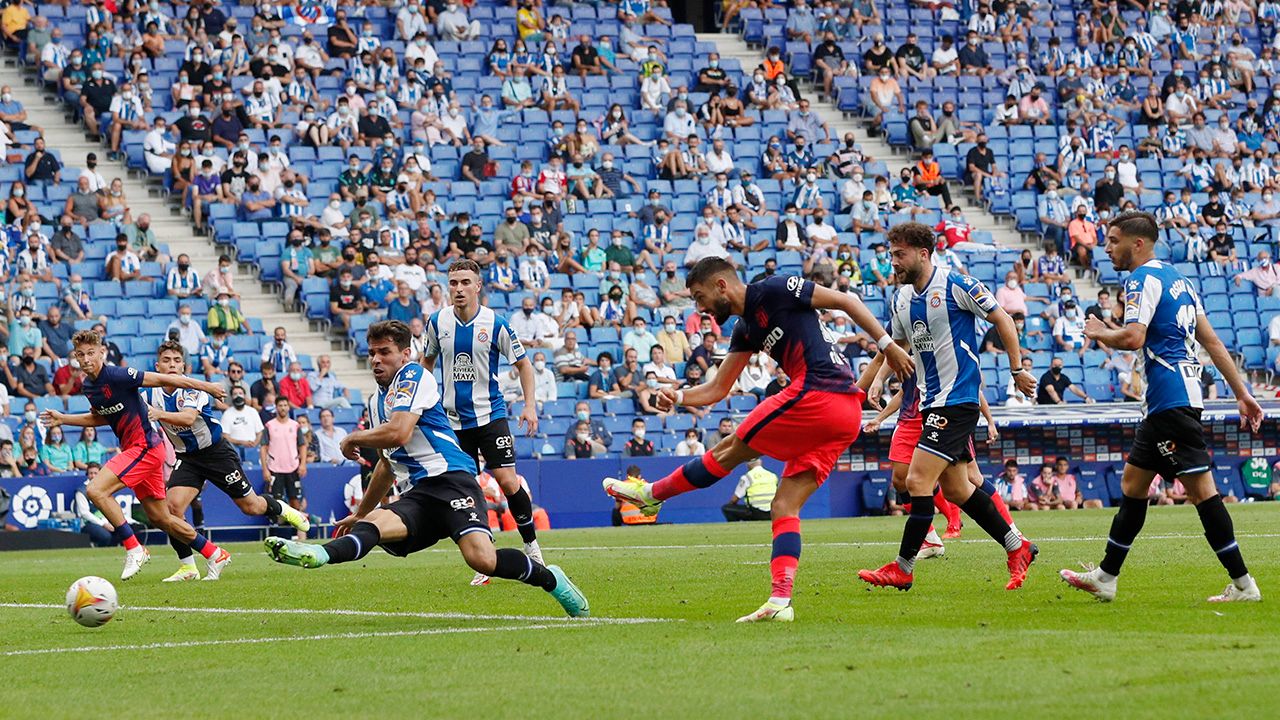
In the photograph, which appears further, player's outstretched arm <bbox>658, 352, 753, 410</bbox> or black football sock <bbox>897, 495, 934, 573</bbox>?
black football sock <bbox>897, 495, 934, 573</bbox>

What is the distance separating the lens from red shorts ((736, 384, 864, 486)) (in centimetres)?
973

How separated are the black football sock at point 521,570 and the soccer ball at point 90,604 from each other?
2233 mm

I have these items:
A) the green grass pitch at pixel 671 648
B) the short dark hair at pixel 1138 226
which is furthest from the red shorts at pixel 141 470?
the short dark hair at pixel 1138 226

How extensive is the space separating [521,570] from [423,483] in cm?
76

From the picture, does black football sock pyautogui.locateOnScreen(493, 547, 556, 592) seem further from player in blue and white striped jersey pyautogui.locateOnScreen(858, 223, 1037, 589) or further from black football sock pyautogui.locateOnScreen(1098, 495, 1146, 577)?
black football sock pyautogui.locateOnScreen(1098, 495, 1146, 577)

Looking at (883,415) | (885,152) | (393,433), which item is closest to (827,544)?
(883,415)

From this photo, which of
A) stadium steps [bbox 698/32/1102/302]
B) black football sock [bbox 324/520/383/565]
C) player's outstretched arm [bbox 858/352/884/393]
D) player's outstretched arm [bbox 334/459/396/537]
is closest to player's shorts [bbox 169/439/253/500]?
player's outstretched arm [bbox 334/459/396/537]

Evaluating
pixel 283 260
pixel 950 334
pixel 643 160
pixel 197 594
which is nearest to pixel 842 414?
pixel 950 334

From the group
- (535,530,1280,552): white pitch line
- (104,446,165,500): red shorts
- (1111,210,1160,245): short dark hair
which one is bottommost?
(535,530,1280,552): white pitch line

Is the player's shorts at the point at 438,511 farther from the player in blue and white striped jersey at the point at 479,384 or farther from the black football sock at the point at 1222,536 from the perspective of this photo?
the player in blue and white striped jersey at the point at 479,384

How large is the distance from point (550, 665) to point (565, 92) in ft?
88.6

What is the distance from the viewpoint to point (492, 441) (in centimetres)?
1455

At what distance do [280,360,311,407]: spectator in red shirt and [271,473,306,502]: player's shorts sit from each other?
2002 millimetres

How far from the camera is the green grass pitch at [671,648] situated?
6.70m
